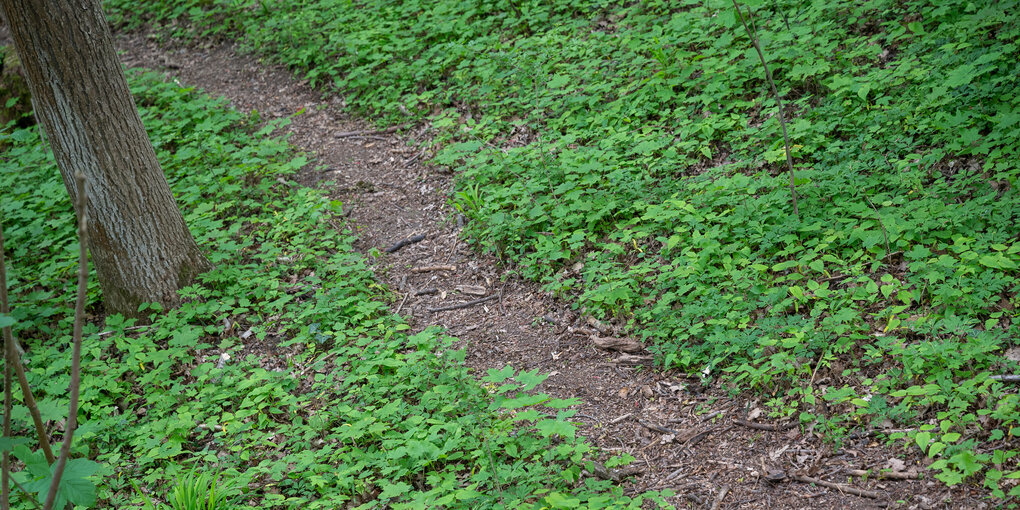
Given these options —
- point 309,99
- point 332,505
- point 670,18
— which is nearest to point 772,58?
point 670,18

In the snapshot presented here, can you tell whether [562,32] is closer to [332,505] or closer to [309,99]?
[309,99]

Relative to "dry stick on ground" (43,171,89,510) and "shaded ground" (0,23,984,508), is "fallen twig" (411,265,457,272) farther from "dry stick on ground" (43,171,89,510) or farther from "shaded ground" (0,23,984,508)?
"dry stick on ground" (43,171,89,510)

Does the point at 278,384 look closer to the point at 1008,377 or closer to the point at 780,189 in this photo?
the point at 780,189

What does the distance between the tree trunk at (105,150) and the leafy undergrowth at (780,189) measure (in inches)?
96.9

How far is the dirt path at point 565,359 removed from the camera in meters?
3.20

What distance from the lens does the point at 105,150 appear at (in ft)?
15.9

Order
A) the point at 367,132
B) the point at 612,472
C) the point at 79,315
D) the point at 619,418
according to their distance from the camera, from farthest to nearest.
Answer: the point at 367,132, the point at 619,418, the point at 612,472, the point at 79,315

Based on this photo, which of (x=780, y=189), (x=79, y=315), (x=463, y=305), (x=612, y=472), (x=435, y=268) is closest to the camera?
(x=79, y=315)

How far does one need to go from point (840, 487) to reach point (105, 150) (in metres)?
5.25

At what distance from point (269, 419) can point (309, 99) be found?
5.34 m

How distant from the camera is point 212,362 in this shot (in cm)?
473

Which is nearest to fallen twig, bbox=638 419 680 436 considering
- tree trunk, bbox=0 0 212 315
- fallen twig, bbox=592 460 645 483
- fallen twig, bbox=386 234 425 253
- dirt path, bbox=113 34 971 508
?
dirt path, bbox=113 34 971 508

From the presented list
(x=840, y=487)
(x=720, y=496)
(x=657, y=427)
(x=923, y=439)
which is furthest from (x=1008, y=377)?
(x=657, y=427)

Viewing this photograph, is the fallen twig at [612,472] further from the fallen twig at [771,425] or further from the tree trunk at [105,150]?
the tree trunk at [105,150]
